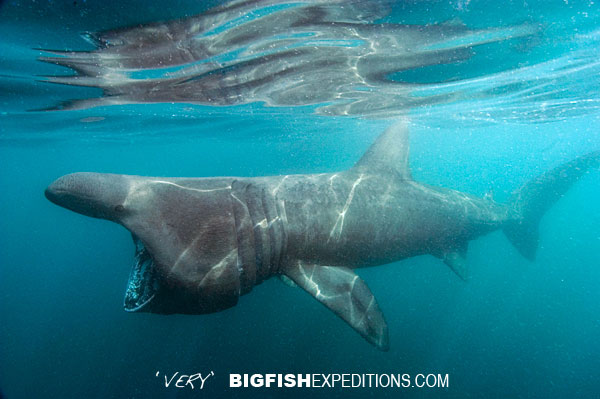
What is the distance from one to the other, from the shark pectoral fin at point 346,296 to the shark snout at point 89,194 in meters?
2.52

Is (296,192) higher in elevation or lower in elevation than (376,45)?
lower

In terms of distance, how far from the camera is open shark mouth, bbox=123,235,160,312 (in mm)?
3517

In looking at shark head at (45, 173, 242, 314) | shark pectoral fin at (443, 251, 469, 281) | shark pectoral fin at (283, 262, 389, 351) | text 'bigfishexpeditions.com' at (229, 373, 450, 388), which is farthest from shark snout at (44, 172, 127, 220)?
text 'bigfishexpeditions.com' at (229, 373, 450, 388)

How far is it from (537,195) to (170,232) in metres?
12.7

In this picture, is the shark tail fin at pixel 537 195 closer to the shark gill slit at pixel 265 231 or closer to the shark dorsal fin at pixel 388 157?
the shark dorsal fin at pixel 388 157

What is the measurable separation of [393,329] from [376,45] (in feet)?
38.8

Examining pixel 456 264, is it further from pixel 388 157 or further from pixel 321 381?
pixel 321 381

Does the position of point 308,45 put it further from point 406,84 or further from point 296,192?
point 406,84

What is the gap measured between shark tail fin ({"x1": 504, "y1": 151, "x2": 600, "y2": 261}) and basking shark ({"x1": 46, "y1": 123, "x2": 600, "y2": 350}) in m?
5.18

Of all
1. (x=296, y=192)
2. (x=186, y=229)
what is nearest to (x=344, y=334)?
(x=296, y=192)

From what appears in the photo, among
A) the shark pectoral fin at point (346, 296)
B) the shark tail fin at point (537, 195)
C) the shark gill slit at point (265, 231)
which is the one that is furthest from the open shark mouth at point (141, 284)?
the shark tail fin at point (537, 195)

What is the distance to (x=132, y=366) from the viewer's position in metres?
10.8

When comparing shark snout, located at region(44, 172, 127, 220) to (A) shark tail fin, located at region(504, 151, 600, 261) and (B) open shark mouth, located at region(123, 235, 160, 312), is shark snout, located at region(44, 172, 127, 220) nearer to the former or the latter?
(B) open shark mouth, located at region(123, 235, 160, 312)

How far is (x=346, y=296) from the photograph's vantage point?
4402 mm
